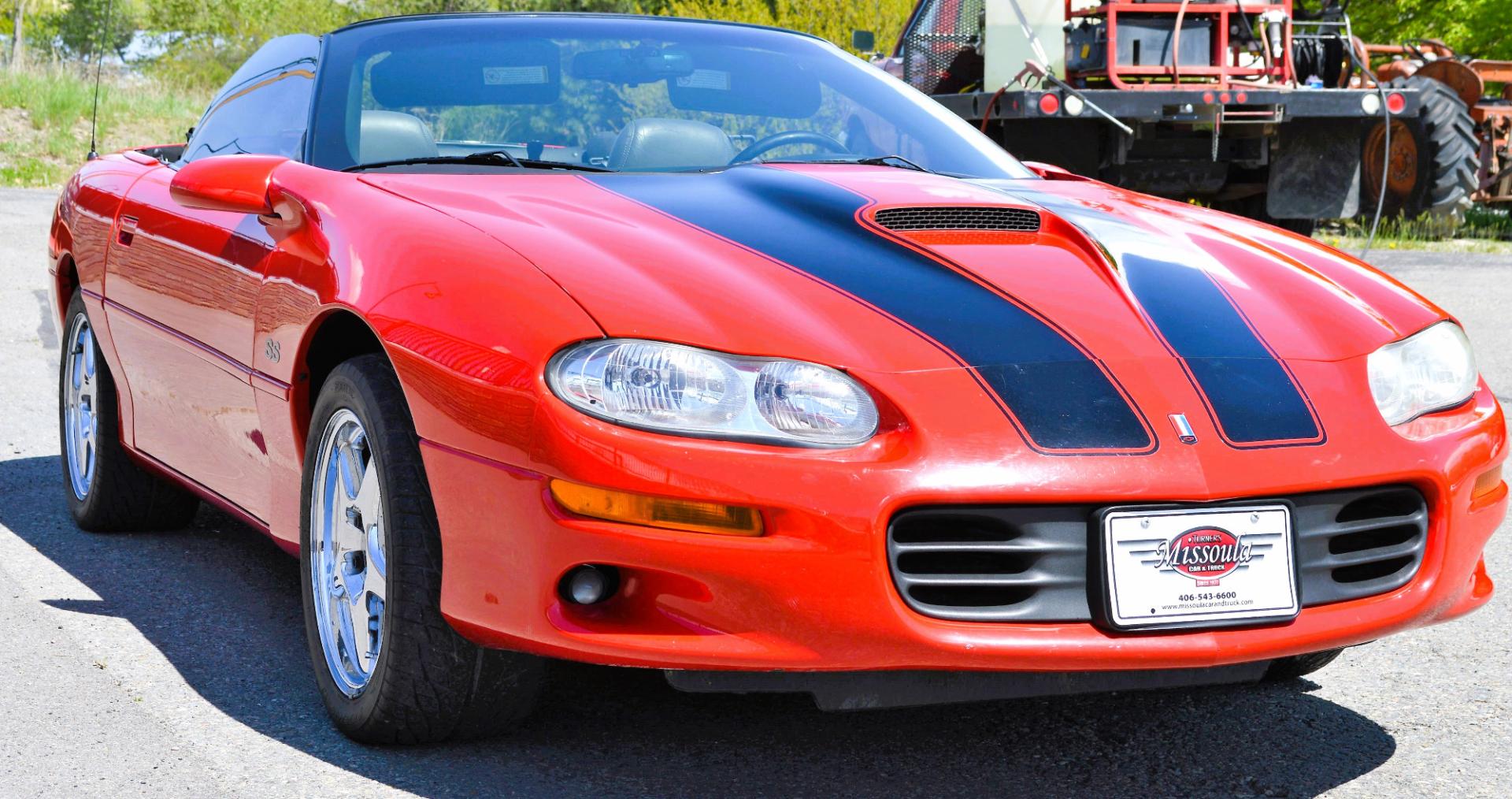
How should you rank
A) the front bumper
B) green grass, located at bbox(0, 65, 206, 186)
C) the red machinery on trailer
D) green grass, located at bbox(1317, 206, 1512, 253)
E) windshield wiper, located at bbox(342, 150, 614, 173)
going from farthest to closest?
green grass, located at bbox(0, 65, 206, 186) → green grass, located at bbox(1317, 206, 1512, 253) → the red machinery on trailer → windshield wiper, located at bbox(342, 150, 614, 173) → the front bumper

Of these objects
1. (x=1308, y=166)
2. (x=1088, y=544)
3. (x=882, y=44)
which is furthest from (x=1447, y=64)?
(x=882, y=44)

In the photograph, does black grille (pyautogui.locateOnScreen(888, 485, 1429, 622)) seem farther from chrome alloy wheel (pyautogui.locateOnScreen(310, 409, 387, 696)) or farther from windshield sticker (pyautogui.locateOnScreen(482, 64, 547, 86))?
windshield sticker (pyautogui.locateOnScreen(482, 64, 547, 86))

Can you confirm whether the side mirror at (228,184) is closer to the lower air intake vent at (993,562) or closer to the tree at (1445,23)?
the lower air intake vent at (993,562)

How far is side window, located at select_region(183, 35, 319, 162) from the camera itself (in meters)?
3.75

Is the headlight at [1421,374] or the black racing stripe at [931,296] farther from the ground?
the black racing stripe at [931,296]

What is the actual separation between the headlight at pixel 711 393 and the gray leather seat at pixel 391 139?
3.84 ft

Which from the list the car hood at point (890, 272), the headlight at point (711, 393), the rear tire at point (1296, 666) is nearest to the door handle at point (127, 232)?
the car hood at point (890, 272)

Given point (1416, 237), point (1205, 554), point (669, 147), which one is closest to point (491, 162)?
point (669, 147)

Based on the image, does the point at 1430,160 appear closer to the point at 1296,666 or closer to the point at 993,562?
the point at 1296,666

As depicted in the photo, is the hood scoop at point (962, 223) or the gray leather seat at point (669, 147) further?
the gray leather seat at point (669, 147)

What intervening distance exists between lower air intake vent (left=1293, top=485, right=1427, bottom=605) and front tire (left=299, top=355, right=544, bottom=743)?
1233mm

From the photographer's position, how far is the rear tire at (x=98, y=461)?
450cm

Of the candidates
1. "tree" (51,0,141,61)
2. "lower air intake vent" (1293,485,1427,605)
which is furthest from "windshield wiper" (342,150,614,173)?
"tree" (51,0,141,61)

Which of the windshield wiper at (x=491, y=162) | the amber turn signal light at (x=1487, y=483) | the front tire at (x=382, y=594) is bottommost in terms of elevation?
the front tire at (x=382, y=594)
